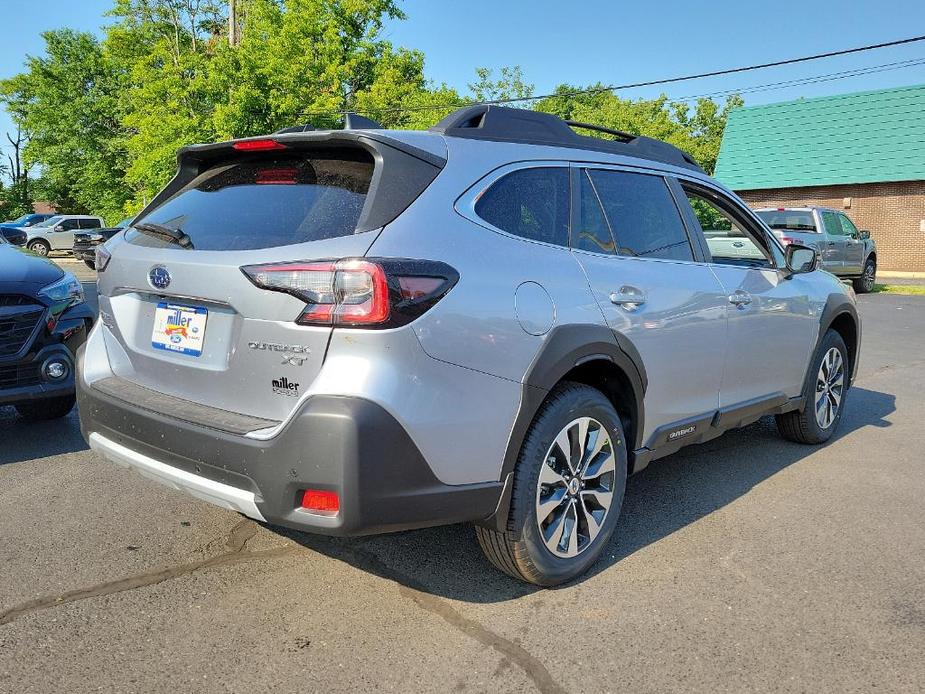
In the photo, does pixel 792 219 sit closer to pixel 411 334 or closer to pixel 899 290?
pixel 899 290

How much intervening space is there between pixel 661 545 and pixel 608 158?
1820 millimetres

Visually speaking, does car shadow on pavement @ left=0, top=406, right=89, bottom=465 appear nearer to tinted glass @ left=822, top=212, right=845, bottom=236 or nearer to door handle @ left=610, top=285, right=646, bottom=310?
door handle @ left=610, top=285, right=646, bottom=310

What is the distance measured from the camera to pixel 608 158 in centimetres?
360

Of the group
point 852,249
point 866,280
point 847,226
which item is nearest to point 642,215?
point 852,249

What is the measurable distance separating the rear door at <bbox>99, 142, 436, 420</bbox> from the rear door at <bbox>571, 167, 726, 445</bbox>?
1.02m

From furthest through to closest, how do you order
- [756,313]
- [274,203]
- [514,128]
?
[756,313] < [514,128] < [274,203]

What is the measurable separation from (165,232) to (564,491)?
190cm

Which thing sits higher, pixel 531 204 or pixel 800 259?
pixel 531 204

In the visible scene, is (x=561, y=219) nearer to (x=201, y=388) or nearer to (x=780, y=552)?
(x=201, y=388)

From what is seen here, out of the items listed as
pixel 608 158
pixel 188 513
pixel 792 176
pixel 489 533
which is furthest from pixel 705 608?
pixel 792 176

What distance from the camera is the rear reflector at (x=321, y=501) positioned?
2.40 metres

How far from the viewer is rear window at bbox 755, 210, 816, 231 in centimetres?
1600

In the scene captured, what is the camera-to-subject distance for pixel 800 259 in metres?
4.71

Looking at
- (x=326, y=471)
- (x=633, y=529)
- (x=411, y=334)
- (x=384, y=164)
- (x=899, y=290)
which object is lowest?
(x=633, y=529)
